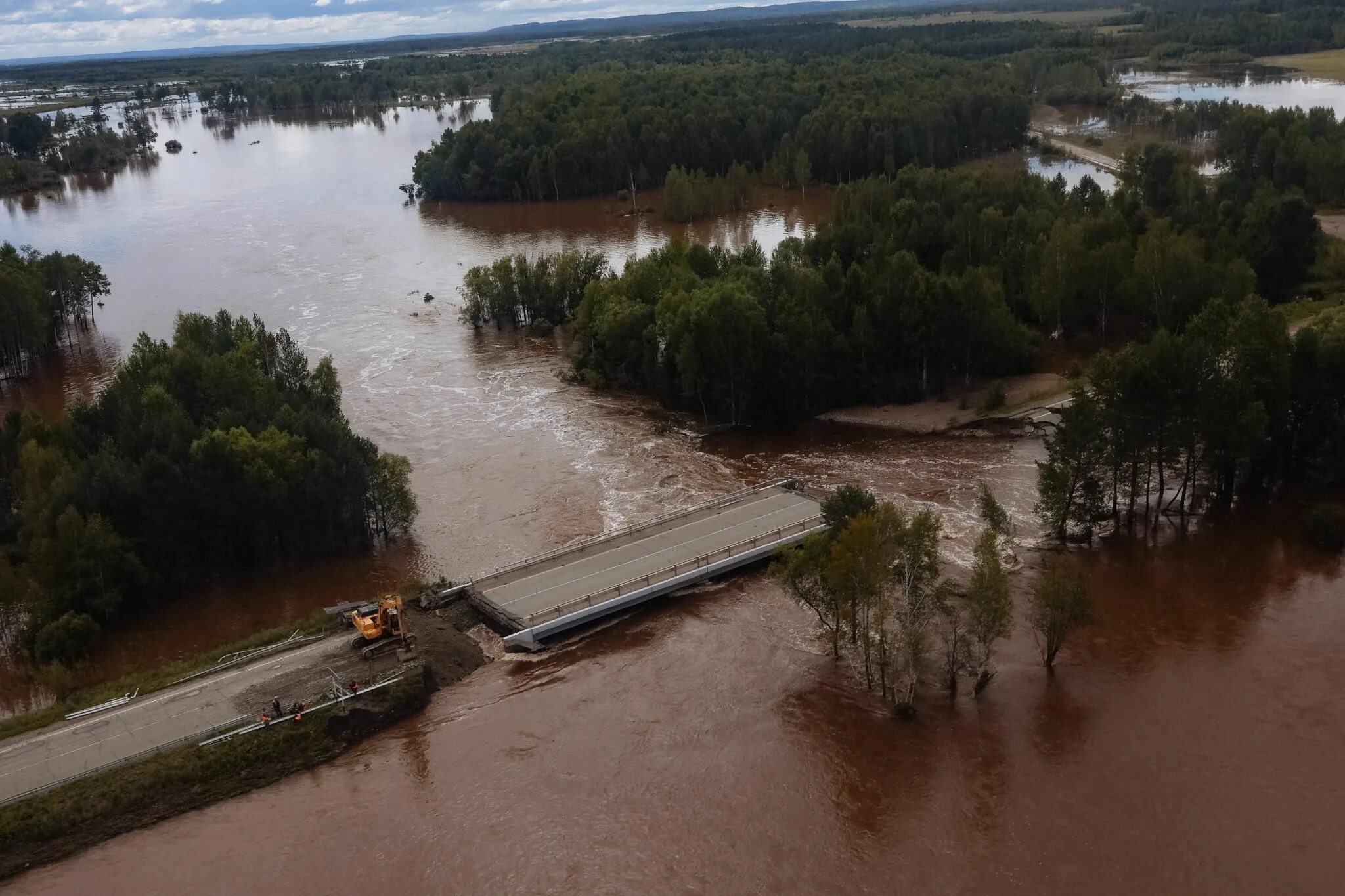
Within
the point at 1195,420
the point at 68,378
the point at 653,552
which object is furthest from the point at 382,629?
the point at 68,378

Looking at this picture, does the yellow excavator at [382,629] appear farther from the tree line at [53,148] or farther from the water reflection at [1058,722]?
the tree line at [53,148]

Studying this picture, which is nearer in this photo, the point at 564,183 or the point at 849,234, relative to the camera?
the point at 849,234

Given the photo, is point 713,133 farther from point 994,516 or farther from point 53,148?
point 53,148

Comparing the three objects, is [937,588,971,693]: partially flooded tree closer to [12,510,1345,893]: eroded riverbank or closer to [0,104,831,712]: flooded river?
[12,510,1345,893]: eroded riverbank

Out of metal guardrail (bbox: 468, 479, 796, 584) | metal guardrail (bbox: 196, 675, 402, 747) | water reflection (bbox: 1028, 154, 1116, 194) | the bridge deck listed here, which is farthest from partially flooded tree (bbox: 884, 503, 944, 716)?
A: water reflection (bbox: 1028, 154, 1116, 194)

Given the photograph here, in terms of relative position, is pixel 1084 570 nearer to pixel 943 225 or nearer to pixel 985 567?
pixel 985 567

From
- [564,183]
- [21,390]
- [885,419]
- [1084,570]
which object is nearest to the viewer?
[1084,570]

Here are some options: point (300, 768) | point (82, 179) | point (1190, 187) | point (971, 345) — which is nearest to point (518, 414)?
point (971, 345)
